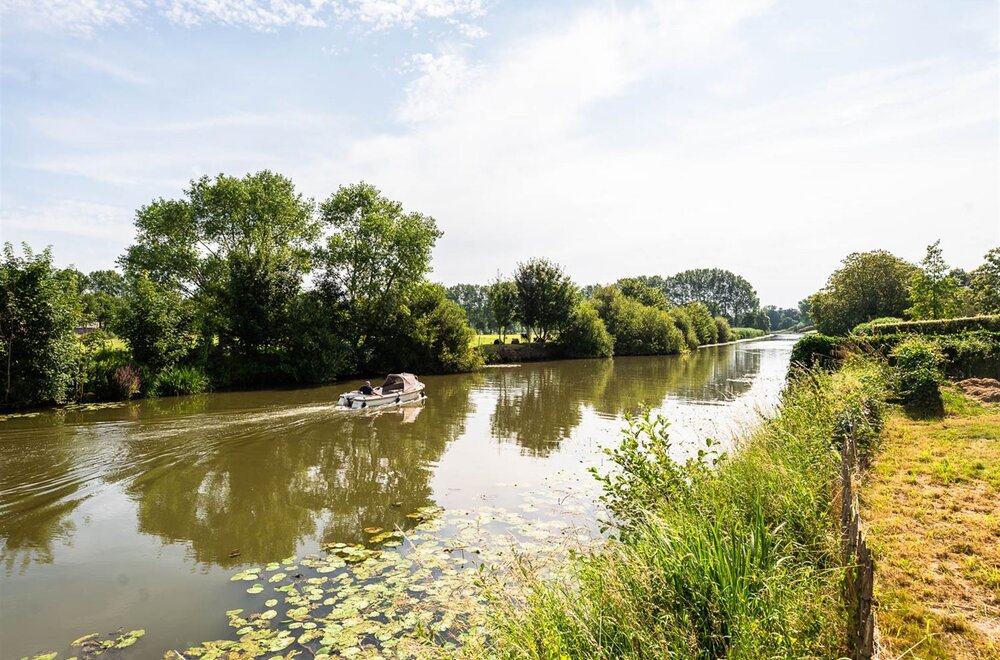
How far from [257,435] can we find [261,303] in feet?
45.5

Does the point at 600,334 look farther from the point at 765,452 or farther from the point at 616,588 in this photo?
the point at 616,588

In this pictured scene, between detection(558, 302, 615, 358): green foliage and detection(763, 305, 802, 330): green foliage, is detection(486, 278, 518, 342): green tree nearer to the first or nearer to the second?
detection(558, 302, 615, 358): green foliage

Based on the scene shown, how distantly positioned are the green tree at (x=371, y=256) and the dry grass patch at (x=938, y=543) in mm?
26948

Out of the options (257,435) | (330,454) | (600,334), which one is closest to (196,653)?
(330,454)

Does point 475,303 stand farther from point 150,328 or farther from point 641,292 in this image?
point 150,328

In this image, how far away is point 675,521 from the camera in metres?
4.40

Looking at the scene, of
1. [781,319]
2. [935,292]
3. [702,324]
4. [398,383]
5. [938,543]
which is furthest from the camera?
[781,319]

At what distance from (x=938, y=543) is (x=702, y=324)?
72.7 meters

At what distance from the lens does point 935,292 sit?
30.9m

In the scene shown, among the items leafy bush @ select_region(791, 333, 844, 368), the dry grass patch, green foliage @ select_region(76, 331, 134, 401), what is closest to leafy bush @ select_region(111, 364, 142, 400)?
green foliage @ select_region(76, 331, 134, 401)

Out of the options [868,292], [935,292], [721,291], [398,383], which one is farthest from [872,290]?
[721,291]

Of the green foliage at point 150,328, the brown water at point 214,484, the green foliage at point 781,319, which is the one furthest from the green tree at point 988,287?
the green foliage at point 781,319

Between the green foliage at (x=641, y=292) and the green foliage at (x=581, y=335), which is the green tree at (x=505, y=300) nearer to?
the green foliage at (x=581, y=335)

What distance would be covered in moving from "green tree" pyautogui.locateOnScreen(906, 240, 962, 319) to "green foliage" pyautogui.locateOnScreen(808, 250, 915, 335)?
1228 centimetres
